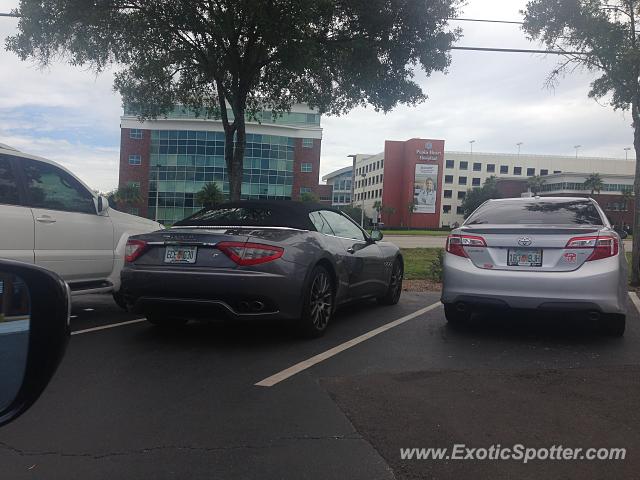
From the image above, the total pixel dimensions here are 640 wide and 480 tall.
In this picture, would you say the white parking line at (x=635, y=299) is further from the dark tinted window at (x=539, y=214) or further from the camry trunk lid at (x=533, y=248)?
the camry trunk lid at (x=533, y=248)

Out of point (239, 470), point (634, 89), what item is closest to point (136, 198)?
point (634, 89)

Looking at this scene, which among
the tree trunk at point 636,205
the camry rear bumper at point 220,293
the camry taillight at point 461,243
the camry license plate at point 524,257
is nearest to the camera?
the camry rear bumper at point 220,293

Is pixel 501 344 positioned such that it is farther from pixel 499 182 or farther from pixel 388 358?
pixel 499 182

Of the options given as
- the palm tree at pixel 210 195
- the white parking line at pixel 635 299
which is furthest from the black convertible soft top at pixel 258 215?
the palm tree at pixel 210 195

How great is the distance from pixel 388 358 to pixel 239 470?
240cm

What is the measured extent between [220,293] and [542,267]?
3139 mm

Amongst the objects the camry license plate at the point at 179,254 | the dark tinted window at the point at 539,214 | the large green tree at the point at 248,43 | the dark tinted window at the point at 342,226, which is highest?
the large green tree at the point at 248,43

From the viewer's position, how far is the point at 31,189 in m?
5.57

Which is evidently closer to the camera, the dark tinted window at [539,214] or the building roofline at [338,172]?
the dark tinted window at [539,214]

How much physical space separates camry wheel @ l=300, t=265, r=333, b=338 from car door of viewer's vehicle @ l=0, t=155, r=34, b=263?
9.10 ft

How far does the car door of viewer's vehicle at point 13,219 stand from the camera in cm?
519

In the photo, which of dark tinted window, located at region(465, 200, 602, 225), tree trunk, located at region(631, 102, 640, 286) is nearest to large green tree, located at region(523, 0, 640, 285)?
tree trunk, located at region(631, 102, 640, 286)

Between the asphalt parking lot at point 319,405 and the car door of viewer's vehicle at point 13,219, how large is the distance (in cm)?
103

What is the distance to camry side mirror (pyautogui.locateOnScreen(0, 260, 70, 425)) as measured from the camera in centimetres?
135
